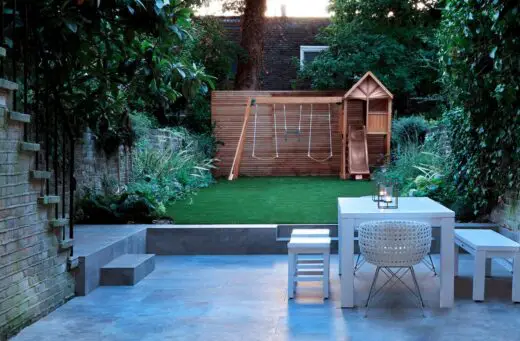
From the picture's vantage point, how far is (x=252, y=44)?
49.0ft

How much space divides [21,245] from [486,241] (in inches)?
141

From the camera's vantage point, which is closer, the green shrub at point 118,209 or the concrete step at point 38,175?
the concrete step at point 38,175

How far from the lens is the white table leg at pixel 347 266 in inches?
176

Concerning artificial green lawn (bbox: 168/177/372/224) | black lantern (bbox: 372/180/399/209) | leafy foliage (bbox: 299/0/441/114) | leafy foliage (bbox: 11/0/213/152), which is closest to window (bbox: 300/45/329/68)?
leafy foliage (bbox: 299/0/441/114)

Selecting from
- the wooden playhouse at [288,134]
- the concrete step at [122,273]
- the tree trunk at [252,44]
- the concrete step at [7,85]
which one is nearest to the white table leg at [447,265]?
the concrete step at [122,273]

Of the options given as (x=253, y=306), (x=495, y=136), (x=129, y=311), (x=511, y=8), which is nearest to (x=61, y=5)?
(x=129, y=311)

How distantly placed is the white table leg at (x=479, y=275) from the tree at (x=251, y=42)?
1107 centimetres

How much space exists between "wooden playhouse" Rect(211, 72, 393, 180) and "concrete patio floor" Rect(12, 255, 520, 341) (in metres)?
7.86

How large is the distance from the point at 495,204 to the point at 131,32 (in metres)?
4.38

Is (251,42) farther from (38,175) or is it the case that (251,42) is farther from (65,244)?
(38,175)

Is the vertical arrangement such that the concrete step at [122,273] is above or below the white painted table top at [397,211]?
below

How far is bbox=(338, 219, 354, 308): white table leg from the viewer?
14.6ft

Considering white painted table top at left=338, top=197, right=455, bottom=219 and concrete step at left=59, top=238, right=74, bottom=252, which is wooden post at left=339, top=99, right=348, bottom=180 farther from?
concrete step at left=59, top=238, right=74, bottom=252

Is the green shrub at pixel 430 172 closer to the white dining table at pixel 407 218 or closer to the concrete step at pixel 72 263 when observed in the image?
the white dining table at pixel 407 218
